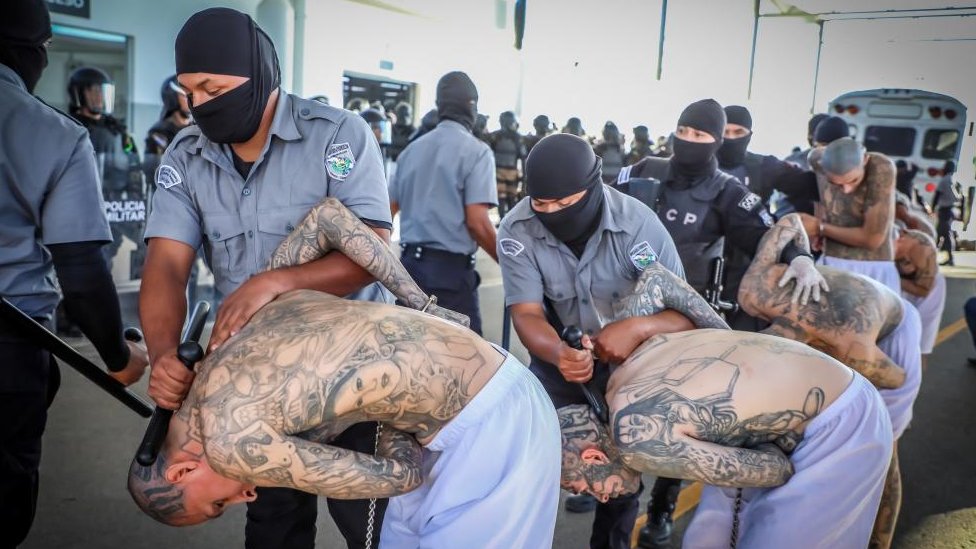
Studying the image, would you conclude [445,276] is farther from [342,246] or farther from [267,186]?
[342,246]

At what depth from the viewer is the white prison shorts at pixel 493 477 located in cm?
157

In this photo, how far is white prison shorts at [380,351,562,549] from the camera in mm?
1569

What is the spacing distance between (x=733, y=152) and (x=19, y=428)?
11.4 ft

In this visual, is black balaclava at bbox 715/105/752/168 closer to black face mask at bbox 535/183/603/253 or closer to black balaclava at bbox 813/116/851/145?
black balaclava at bbox 813/116/851/145

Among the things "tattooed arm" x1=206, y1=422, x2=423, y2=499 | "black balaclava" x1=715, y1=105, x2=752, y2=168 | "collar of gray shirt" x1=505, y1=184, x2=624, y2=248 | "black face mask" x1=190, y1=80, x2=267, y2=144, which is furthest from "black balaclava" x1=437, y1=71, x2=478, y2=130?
"tattooed arm" x1=206, y1=422, x2=423, y2=499

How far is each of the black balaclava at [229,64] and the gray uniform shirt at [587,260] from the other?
40.4 inches

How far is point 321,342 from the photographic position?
59.9 inches

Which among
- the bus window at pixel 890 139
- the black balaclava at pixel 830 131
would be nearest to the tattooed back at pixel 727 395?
the black balaclava at pixel 830 131

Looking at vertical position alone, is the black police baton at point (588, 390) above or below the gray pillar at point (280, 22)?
below

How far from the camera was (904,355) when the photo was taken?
2586mm

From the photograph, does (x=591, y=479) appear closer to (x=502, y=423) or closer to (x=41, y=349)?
(x=502, y=423)

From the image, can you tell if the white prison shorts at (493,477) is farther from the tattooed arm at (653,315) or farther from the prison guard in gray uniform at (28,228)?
the prison guard in gray uniform at (28,228)

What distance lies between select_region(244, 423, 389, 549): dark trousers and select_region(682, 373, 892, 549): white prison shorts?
99 centimetres

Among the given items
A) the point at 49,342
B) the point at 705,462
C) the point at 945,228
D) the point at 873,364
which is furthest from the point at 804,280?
the point at 945,228
